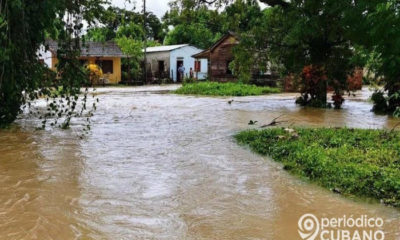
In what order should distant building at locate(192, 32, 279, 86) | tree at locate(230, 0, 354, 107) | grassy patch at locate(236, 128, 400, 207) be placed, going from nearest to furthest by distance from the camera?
grassy patch at locate(236, 128, 400, 207) → tree at locate(230, 0, 354, 107) → distant building at locate(192, 32, 279, 86)

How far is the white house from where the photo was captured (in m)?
44.2

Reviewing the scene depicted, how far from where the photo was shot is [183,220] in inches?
216

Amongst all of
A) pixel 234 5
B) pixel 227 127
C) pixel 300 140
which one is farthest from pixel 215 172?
pixel 234 5

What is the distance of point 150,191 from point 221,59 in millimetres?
30677

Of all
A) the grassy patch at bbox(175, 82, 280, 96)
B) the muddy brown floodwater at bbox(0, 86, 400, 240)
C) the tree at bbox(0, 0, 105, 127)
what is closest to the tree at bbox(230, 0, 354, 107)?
the grassy patch at bbox(175, 82, 280, 96)

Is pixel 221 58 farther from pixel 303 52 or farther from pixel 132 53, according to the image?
pixel 303 52

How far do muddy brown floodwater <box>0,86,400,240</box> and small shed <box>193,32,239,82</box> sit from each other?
2459cm

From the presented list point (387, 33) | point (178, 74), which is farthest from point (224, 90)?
point (387, 33)

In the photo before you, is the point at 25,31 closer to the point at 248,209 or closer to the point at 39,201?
the point at 39,201

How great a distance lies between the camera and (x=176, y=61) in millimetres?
44438

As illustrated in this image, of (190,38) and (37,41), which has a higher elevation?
(190,38)

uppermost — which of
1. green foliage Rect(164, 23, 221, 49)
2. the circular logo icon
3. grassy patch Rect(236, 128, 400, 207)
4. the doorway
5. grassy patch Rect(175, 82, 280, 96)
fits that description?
green foliage Rect(164, 23, 221, 49)

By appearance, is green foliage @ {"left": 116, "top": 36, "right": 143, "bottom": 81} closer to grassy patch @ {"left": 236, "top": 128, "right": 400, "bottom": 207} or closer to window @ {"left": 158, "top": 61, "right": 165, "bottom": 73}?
window @ {"left": 158, "top": 61, "right": 165, "bottom": 73}

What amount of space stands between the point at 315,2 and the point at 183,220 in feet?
35.7
